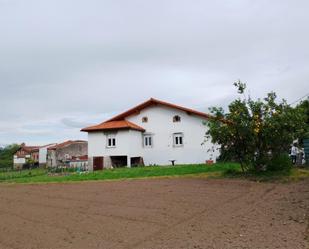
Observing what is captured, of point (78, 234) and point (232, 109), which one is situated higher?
point (232, 109)

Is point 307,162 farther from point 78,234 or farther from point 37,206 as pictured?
point 78,234

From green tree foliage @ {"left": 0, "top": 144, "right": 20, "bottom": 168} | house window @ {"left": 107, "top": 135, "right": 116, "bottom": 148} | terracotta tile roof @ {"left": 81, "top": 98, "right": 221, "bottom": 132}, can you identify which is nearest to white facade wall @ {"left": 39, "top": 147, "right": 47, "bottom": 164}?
green tree foliage @ {"left": 0, "top": 144, "right": 20, "bottom": 168}

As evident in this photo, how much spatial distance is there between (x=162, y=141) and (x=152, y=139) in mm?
942

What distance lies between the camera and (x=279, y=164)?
671 inches

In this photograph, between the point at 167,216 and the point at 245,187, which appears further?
the point at 245,187

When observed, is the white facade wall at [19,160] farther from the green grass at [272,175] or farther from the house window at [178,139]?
the green grass at [272,175]

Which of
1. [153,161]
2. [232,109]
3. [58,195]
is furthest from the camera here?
[153,161]

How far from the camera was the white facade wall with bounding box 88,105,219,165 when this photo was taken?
29484 mm

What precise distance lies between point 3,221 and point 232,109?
11.6 meters

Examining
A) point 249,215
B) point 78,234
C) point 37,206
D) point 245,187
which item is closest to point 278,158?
point 245,187

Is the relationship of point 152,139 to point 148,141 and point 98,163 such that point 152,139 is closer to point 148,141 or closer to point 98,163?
point 148,141

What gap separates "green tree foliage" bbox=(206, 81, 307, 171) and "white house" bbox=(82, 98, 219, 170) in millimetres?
11549

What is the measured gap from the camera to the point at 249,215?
802 centimetres

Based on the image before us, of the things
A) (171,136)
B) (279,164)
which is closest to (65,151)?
(171,136)
